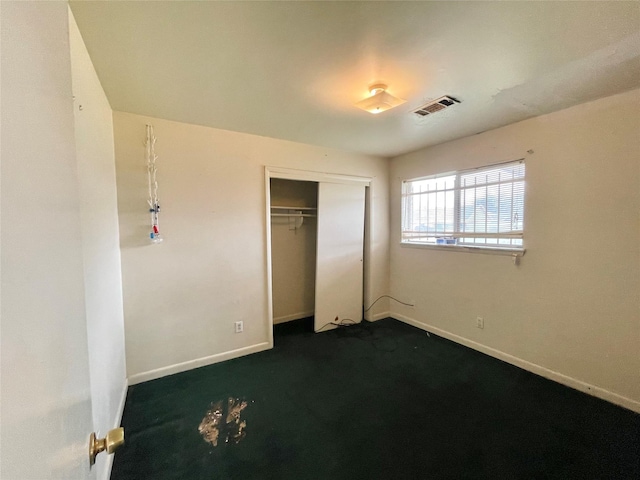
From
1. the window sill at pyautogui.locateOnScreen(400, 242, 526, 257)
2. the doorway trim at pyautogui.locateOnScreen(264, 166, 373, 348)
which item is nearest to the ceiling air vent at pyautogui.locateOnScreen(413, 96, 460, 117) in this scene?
the doorway trim at pyautogui.locateOnScreen(264, 166, 373, 348)

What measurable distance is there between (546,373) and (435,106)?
254 cm

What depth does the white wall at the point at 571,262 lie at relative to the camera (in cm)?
207

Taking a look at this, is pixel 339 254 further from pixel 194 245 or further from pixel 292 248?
pixel 194 245

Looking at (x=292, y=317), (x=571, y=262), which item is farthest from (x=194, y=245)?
(x=571, y=262)

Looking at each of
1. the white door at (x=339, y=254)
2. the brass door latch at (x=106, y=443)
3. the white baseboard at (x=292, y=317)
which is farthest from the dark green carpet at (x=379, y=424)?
the brass door latch at (x=106, y=443)

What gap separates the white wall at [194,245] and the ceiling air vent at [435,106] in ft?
4.61

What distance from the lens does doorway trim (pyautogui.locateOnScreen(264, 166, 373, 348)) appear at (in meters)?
3.05

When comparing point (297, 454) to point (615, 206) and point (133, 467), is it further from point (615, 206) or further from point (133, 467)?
point (615, 206)

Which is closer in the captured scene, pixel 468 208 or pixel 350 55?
pixel 350 55

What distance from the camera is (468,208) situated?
10.3ft

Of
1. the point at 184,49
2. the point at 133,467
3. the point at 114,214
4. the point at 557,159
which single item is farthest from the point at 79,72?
the point at 557,159

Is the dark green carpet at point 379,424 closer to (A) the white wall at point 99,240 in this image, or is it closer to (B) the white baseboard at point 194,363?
(B) the white baseboard at point 194,363

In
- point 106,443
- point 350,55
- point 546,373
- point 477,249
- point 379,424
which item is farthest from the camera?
point 477,249

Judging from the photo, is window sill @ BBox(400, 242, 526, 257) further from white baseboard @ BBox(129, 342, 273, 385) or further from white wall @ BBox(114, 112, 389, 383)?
white baseboard @ BBox(129, 342, 273, 385)
